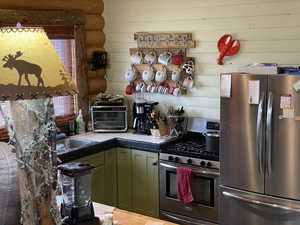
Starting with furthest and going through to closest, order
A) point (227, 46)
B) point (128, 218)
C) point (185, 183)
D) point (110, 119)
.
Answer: point (110, 119) → point (227, 46) → point (185, 183) → point (128, 218)

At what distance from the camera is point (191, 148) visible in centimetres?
432


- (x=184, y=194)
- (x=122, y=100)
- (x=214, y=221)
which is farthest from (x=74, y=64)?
(x=214, y=221)

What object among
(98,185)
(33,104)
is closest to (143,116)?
(98,185)

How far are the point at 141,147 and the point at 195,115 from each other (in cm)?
76

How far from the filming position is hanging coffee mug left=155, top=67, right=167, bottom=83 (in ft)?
16.0

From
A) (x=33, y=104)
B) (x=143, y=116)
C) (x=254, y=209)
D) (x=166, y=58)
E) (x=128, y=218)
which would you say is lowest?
(x=254, y=209)

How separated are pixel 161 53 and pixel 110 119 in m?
0.98

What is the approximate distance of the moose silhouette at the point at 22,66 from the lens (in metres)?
1.56

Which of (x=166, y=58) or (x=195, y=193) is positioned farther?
(x=166, y=58)

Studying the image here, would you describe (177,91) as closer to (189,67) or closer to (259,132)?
(189,67)

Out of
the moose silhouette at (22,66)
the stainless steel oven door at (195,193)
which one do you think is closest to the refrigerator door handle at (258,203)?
the stainless steel oven door at (195,193)

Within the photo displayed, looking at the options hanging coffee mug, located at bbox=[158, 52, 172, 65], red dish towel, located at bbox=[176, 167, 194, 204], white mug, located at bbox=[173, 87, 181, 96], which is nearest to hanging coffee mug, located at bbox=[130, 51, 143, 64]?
hanging coffee mug, located at bbox=[158, 52, 172, 65]

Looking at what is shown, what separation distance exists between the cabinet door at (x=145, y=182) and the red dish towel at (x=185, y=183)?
0.34 metres

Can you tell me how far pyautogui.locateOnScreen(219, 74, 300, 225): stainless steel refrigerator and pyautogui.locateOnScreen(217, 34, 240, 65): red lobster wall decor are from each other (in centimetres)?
76
